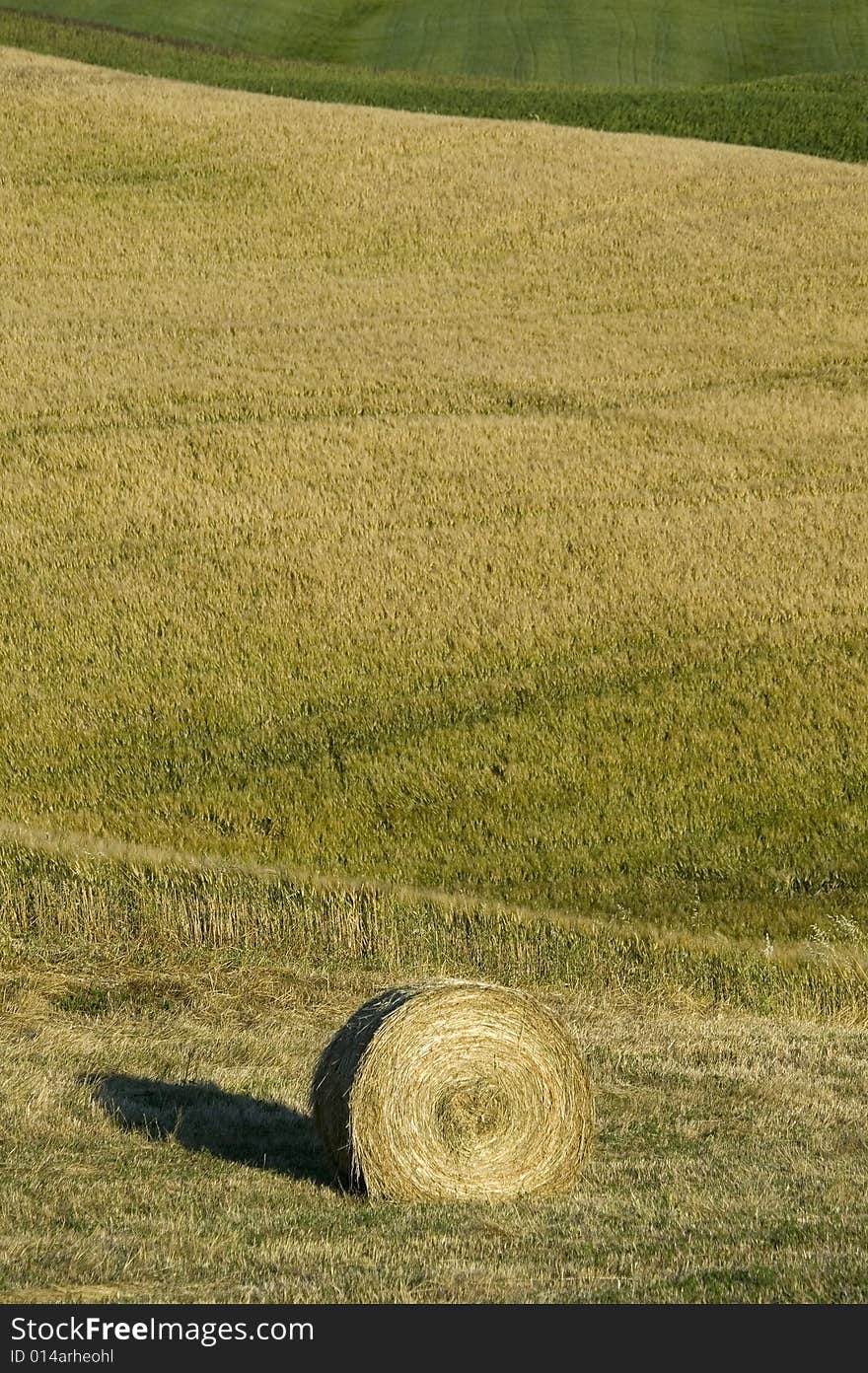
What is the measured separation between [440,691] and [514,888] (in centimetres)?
368

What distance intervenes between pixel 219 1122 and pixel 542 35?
2254 inches

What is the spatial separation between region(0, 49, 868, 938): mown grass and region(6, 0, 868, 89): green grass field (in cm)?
2175

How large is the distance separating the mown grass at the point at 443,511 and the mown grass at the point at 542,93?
9927 mm

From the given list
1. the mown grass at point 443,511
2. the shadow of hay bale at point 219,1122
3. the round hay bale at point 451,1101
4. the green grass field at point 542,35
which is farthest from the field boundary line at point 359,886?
the green grass field at point 542,35

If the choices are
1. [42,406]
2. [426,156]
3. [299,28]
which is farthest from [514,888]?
[299,28]

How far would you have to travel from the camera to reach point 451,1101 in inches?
308

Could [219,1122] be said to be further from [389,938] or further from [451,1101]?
[389,938]

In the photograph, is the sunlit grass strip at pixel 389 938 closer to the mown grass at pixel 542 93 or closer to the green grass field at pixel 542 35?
the mown grass at pixel 542 93

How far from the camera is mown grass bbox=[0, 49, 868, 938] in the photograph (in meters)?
15.1

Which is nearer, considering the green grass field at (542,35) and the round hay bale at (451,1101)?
the round hay bale at (451,1101)

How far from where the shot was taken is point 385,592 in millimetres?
19312

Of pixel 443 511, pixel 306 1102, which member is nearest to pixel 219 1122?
pixel 306 1102

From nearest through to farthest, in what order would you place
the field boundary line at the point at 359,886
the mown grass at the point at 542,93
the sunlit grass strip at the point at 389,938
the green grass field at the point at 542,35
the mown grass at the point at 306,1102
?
the mown grass at the point at 306,1102
the sunlit grass strip at the point at 389,938
the field boundary line at the point at 359,886
the mown grass at the point at 542,93
the green grass field at the point at 542,35

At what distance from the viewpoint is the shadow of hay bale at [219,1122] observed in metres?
8.38
